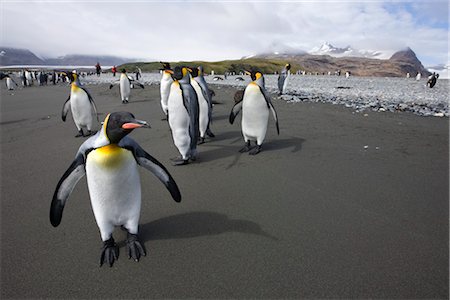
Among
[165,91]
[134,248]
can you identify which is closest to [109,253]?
[134,248]

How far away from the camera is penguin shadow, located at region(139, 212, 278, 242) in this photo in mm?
2242

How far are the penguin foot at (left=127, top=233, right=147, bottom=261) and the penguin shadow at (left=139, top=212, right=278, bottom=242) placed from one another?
0.46 feet

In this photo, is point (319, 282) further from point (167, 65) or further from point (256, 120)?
point (167, 65)

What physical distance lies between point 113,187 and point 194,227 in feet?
2.53

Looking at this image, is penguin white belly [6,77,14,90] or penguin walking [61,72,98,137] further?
penguin white belly [6,77,14,90]

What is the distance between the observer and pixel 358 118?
22.5 feet

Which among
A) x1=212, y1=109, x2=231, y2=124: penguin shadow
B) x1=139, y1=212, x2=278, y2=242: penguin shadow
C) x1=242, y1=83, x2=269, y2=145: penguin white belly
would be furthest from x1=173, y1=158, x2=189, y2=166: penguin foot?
x1=212, y1=109, x2=231, y2=124: penguin shadow

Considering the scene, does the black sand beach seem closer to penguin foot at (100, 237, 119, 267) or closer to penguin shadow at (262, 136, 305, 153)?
penguin foot at (100, 237, 119, 267)

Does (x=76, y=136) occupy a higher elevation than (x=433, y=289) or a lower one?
higher

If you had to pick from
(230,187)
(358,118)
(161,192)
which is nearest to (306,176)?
(230,187)

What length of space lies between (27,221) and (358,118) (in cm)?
682

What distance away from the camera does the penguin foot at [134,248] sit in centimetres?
197

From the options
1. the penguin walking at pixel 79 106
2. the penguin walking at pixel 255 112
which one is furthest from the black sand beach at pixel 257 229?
the penguin walking at pixel 79 106

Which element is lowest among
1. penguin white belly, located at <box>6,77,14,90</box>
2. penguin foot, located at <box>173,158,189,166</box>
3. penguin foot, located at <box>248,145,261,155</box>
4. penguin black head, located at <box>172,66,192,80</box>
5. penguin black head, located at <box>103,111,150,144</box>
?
penguin foot, located at <box>173,158,189,166</box>
